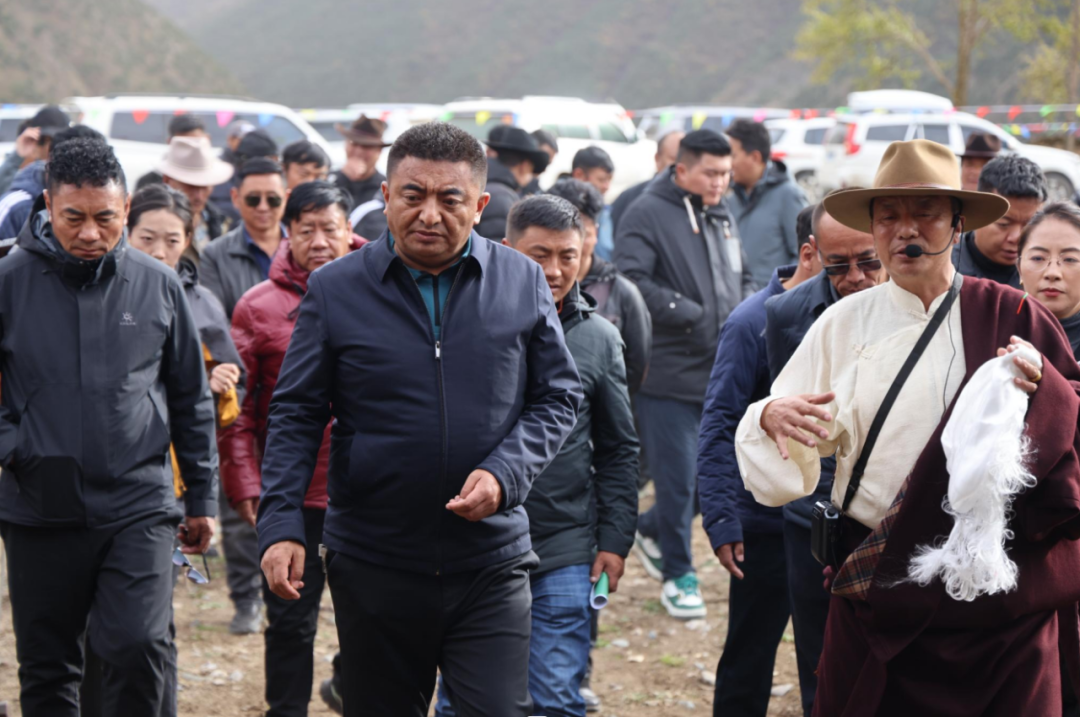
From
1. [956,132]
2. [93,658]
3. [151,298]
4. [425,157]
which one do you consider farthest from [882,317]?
[956,132]

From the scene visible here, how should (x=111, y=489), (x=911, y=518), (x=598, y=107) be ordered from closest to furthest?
(x=911, y=518)
(x=111, y=489)
(x=598, y=107)

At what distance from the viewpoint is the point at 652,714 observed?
5.50 meters

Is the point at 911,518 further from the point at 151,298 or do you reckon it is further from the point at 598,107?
the point at 598,107

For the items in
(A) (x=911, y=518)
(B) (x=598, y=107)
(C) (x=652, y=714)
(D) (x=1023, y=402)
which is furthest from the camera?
(B) (x=598, y=107)

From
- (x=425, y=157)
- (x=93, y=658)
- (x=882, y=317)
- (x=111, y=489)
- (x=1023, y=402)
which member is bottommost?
(x=93, y=658)

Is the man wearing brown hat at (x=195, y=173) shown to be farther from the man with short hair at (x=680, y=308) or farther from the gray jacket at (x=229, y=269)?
the man with short hair at (x=680, y=308)

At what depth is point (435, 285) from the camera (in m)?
3.39

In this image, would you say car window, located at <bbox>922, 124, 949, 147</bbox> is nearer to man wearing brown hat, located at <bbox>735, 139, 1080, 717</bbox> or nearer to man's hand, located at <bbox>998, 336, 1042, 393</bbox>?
man wearing brown hat, located at <bbox>735, 139, 1080, 717</bbox>

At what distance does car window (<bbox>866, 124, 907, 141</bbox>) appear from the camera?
78.0 ft

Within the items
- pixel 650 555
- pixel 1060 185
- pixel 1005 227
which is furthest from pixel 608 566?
pixel 1060 185

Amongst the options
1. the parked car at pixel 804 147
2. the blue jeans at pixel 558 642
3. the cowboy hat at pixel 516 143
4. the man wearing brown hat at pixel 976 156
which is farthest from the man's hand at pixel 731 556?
the parked car at pixel 804 147

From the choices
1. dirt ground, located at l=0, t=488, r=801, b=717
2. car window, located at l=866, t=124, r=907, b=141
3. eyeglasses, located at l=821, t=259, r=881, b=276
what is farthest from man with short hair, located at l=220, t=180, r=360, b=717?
car window, located at l=866, t=124, r=907, b=141

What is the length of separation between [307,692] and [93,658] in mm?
801

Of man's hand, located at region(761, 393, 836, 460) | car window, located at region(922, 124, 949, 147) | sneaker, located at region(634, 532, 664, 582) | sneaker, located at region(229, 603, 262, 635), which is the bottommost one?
sneaker, located at region(229, 603, 262, 635)
